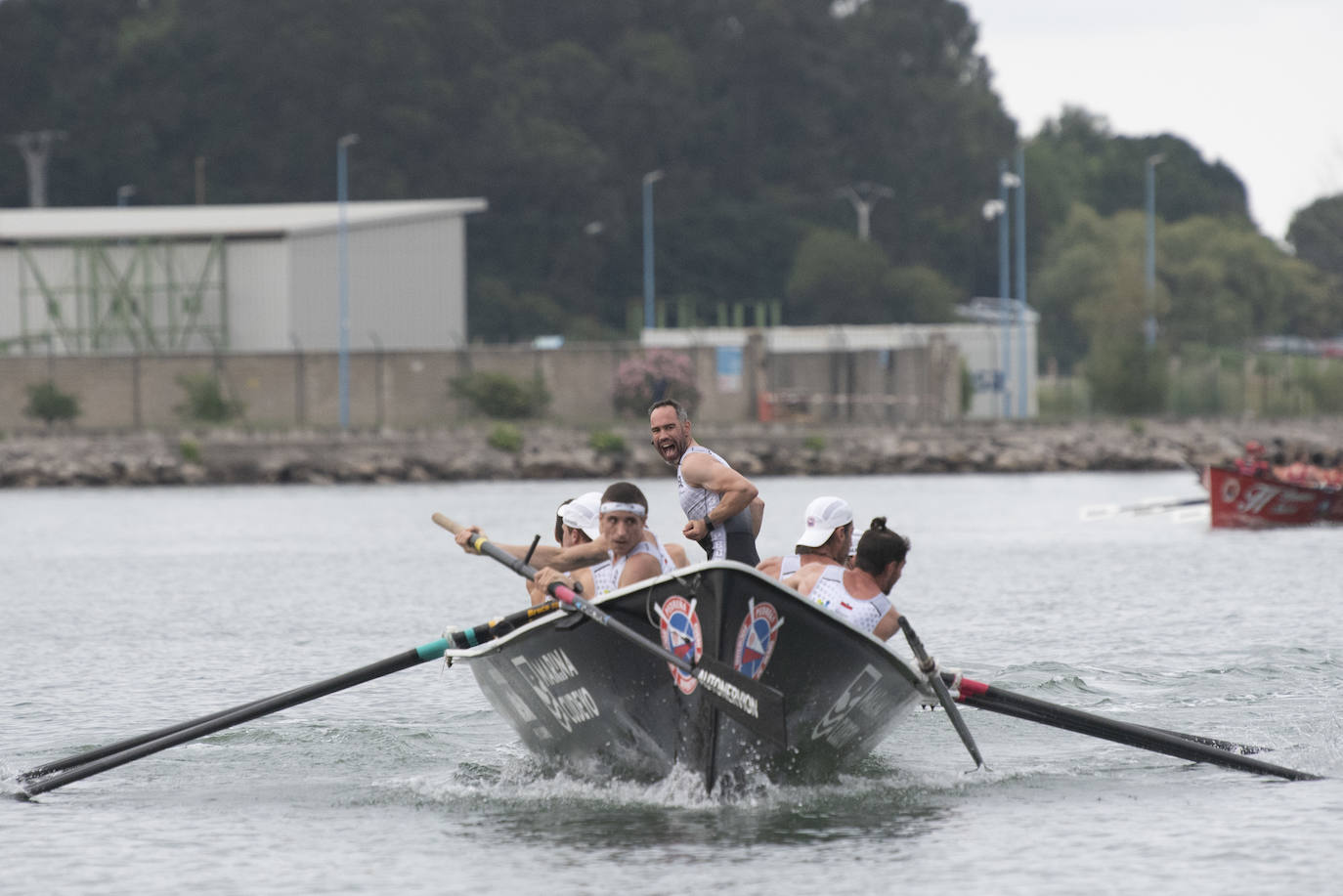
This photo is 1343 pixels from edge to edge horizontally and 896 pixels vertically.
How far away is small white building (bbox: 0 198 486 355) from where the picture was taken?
72.4 m

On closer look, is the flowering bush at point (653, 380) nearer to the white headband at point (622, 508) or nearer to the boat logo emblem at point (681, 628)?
the white headband at point (622, 508)

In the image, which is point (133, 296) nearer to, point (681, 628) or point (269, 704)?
point (269, 704)

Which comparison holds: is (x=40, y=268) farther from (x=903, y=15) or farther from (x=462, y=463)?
(x=903, y=15)

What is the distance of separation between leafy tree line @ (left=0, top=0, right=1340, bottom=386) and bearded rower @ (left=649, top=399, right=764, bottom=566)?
8102cm

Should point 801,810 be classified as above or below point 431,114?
below

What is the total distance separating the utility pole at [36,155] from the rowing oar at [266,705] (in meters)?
82.7

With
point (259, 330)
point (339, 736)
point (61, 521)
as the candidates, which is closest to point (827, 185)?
point (259, 330)

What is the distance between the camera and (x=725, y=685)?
1242 cm

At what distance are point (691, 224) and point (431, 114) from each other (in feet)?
44.5

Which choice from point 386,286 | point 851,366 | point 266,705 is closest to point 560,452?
point 851,366

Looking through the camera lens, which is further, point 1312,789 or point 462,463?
point 462,463

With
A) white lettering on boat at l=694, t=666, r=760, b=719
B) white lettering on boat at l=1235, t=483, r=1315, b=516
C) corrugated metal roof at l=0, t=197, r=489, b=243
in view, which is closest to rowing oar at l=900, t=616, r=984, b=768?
white lettering on boat at l=694, t=666, r=760, b=719

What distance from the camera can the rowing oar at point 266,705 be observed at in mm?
14031

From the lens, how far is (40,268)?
75188 millimetres
